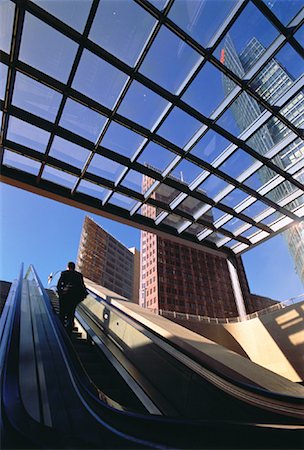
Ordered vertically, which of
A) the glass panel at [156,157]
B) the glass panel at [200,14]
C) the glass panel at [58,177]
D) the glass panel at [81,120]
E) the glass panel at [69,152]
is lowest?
the glass panel at [58,177]

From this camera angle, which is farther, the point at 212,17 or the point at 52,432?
the point at 212,17

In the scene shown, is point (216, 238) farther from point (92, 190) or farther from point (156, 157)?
point (92, 190)

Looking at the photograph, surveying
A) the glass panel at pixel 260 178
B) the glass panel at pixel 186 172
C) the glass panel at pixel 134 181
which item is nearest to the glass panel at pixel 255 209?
the glass panel at pixel 260 178

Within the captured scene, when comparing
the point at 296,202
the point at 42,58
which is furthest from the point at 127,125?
the point at 296,202

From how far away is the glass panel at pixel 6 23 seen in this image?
5020 millimetres

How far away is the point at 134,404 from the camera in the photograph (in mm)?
2654

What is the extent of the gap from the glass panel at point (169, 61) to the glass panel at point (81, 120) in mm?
1965

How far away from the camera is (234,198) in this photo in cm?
1048

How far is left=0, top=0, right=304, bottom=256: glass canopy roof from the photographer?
5586 mm

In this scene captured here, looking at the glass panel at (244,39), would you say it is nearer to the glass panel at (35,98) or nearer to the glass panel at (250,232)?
the glass panel at (35,98)

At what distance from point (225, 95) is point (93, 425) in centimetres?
800

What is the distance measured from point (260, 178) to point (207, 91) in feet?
14.3

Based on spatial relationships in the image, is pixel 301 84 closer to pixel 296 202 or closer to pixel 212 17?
pixel 212 17

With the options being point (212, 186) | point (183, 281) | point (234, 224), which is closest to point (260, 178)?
point (212, 186)
